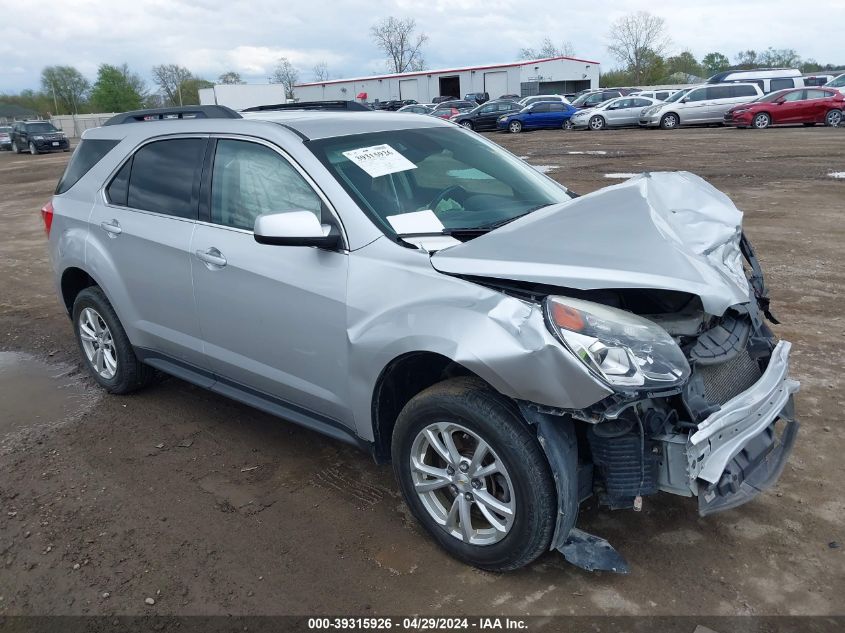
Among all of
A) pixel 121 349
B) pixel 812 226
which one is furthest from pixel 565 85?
pixel 121 349

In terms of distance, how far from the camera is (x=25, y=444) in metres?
4.38

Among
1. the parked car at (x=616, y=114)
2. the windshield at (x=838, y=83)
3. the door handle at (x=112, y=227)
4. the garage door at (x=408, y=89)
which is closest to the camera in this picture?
the door handle at (x=112, y=227)

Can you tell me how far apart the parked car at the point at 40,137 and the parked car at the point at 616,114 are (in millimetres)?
28395

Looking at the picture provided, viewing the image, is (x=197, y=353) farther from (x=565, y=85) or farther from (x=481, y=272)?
(x=565, y=85)

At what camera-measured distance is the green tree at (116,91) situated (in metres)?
89.3

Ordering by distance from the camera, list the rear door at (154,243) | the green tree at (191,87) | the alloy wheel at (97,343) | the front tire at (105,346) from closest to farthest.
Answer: the rear door at (154,243), the front tire at (105,346), the alloy wheel at (97,343), the green tree at (191,87)

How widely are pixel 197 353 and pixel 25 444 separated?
1.37m

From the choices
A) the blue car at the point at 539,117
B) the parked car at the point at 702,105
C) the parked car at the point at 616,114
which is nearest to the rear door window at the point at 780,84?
the parked car at the point at 702,105

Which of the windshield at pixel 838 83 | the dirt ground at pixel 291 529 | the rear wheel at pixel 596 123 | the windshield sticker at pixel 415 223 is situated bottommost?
the dirt ground at pixel 291 529

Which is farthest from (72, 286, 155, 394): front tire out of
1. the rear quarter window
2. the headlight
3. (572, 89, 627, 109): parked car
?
(572, 89, 627, 109): parked car

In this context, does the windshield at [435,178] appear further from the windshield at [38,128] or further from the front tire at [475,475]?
the windshield at [38,128]

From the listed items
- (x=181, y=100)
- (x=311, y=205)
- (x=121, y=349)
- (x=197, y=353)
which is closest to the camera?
(x=311, y=205)

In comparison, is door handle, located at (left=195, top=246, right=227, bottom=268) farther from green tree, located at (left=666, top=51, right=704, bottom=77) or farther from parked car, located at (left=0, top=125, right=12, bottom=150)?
green tree, located at (left=666, top=51, right=704, bottom=77)

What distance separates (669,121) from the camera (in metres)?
28.2
